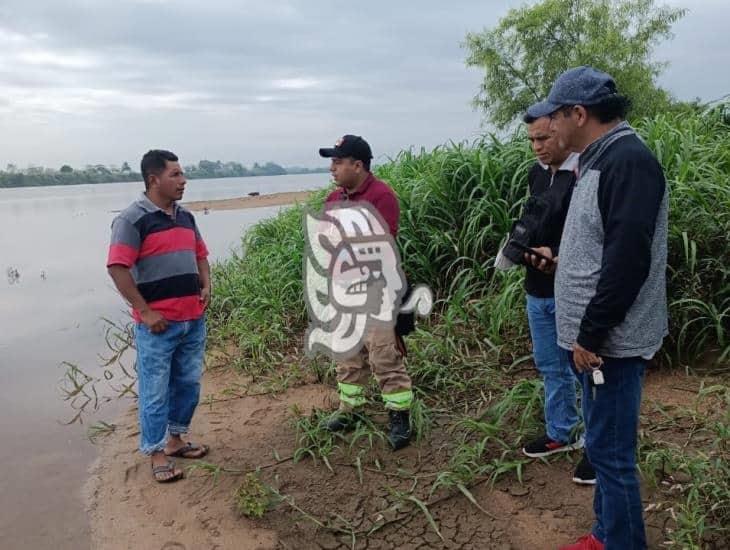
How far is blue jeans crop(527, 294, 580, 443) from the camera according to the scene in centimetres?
238

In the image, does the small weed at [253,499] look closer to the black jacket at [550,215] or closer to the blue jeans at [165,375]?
the blue jeans at [165,375]

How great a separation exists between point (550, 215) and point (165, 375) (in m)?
1.95

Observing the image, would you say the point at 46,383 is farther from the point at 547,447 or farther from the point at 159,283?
the point at 547,447

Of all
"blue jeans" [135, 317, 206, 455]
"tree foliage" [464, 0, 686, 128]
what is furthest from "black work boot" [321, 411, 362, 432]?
"tree foliage" [464, 0, 686, 128]

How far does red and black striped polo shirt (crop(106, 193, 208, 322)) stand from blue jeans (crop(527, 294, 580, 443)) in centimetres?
164

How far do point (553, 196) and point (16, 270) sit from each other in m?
10.2

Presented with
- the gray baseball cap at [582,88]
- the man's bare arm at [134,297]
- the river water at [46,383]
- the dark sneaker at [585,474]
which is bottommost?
the river water at [46,383]

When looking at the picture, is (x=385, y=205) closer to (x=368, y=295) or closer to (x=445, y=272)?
(x=368, y=295)

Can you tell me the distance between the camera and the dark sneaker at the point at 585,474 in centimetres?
232

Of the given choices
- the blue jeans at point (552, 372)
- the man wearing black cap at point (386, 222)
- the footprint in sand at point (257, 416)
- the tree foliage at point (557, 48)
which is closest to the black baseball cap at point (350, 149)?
the man wearing black cap at point (386, 222)

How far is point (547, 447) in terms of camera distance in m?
2.55

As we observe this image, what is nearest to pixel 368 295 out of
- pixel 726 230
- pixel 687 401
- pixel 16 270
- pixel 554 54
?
pixel 687 401

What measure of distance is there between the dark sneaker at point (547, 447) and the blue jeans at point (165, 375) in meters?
1.71

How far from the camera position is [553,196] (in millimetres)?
2254
